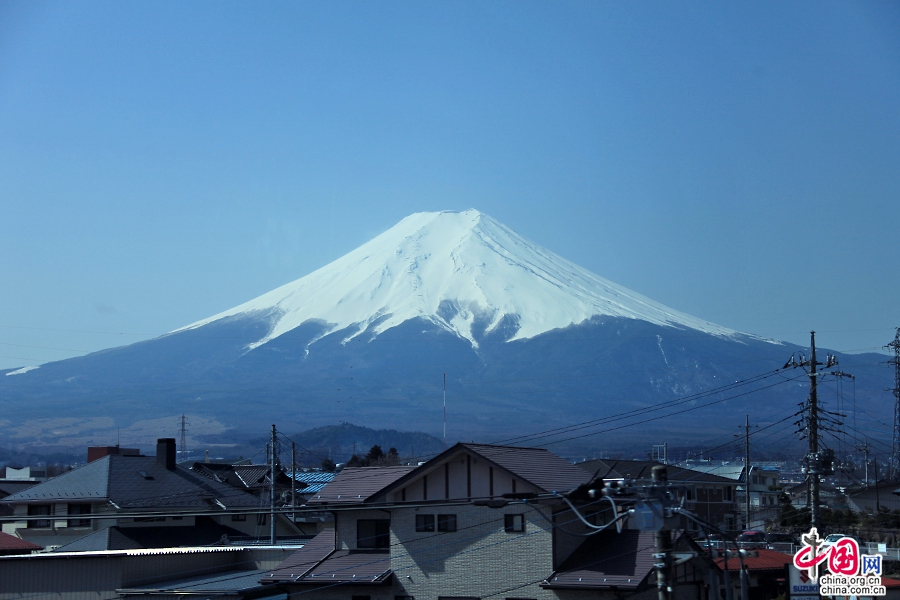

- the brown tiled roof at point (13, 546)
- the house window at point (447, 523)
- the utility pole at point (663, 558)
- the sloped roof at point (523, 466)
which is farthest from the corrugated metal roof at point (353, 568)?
the brown tiled roof at point (13, 546)

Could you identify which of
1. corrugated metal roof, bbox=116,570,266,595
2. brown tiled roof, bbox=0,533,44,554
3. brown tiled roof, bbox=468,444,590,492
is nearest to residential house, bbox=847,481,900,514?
brown tiled roof, bbox=468,444,590,492

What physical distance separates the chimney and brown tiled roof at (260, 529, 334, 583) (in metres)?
23.2

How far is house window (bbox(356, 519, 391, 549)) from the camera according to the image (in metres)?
29.3

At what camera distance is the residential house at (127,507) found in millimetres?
41906

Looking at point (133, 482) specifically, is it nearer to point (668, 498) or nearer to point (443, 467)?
point (443, 467)

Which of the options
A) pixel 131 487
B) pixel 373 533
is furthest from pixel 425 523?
pixel 131 487

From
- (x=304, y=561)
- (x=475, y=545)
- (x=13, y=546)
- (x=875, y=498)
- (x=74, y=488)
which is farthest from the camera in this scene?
(x=875, y=498)

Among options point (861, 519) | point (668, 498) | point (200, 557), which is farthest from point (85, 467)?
point (861, 519)

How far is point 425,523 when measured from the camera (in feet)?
92.6

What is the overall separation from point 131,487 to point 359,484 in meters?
21.3

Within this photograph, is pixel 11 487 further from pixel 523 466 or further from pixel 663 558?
pixel 663 558

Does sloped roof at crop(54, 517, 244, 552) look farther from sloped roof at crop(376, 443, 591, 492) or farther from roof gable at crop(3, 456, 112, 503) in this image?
sloped roof at crop(376, 443, 591, 492)

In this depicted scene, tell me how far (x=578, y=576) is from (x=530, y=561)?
1402 mm

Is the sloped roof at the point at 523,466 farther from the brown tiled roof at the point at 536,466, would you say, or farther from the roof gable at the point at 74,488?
the roof gable at the point at 74,488
